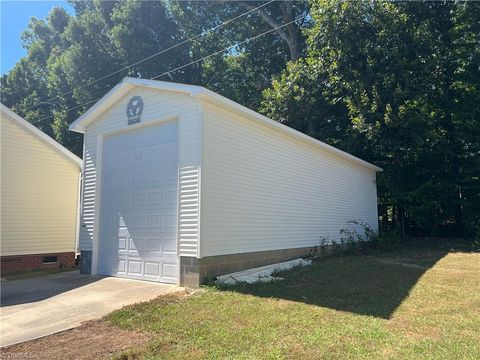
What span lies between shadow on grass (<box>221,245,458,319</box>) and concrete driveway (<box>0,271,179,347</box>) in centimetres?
197

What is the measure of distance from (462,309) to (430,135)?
11203 mm

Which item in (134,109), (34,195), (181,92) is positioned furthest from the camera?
(34,195)

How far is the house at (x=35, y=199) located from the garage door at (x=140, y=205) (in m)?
3.44

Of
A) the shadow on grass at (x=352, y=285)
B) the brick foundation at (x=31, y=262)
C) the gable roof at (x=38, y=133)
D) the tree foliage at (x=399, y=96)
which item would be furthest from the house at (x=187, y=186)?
the tree foliage at (x=399, y=96)

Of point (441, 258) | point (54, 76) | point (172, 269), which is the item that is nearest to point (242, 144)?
point (172, 269)

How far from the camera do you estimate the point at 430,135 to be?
15938mm

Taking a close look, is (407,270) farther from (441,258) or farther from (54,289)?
(54,289)

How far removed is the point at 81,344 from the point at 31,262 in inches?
322

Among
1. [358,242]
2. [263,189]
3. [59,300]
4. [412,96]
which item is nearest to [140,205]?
[59,300]

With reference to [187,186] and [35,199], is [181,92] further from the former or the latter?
[35,199]

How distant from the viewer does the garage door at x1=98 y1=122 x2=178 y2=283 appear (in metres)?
8.67

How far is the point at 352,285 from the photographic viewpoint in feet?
26.3

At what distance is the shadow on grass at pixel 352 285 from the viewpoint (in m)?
6.63

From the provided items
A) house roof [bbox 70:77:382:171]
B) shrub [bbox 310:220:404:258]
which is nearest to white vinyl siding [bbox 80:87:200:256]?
house roof [bbox 70:77:382:171]
